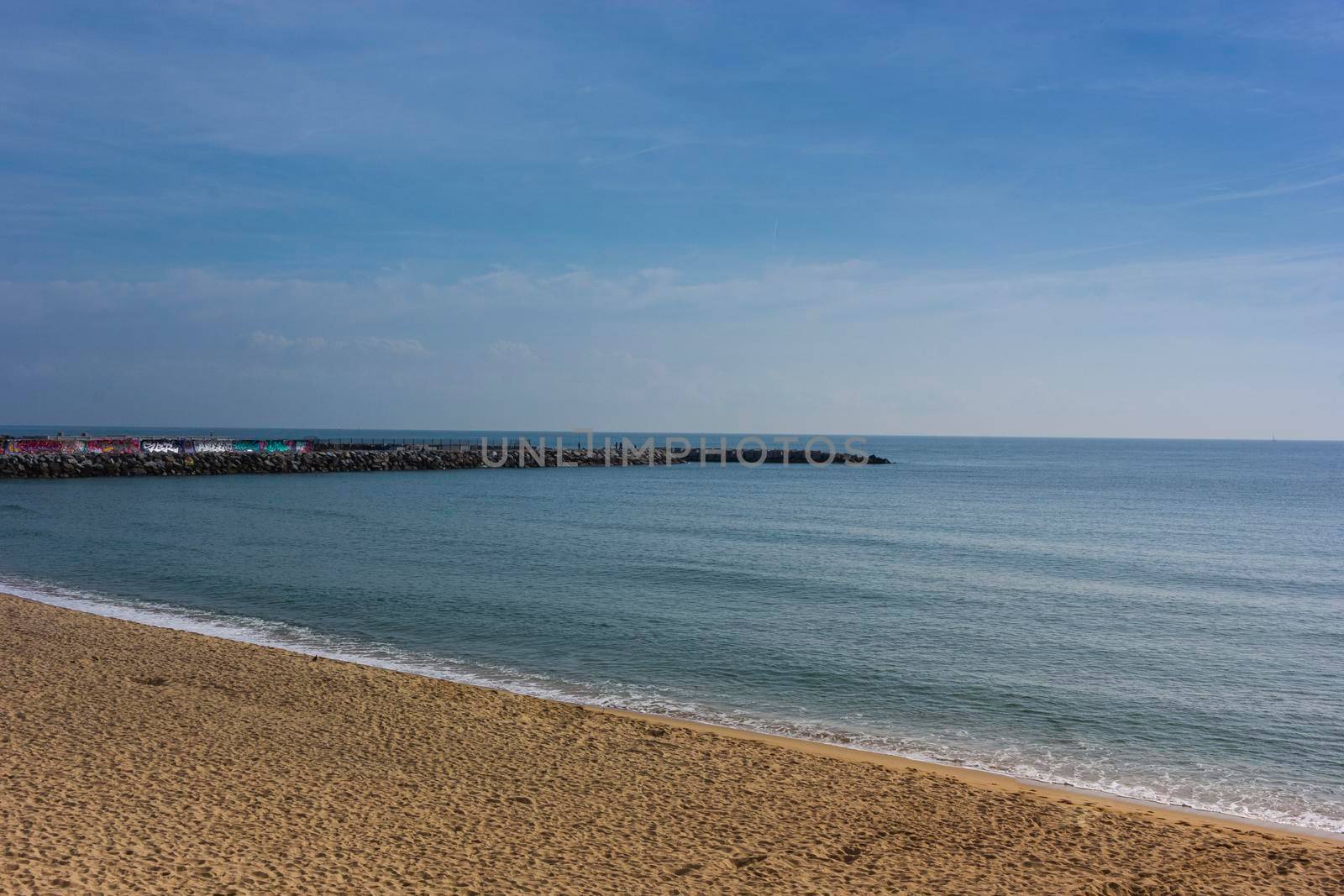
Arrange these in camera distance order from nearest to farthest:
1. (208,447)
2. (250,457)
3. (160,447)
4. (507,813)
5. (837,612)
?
(507,813), (837,612), (160,447), (250,457), (208,447)

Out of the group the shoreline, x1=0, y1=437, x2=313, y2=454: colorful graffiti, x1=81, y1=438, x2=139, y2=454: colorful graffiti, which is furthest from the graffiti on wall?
the shoreline

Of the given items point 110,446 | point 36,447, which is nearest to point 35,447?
point 36,447

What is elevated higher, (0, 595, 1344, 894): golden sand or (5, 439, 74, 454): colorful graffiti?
(5, 439, 74, 454): colorful graffiti

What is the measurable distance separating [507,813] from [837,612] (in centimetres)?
1312

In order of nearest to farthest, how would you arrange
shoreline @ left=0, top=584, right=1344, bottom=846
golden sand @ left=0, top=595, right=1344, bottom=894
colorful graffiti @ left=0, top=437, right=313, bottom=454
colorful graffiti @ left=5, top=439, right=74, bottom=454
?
golden sand @ left=0, top=595, right=1344, bottom=894, shoreline @ left=0, top=584, right=1344, bottom=846, colorful graffiti @ left=5, top=439, right=74, bottom=454, colorful graffiti @ left=0, top=437, right=313, bottom=454

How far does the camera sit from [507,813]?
8992 millimetres

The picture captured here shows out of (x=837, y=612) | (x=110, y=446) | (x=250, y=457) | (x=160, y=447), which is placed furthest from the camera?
(x=250, y=457)

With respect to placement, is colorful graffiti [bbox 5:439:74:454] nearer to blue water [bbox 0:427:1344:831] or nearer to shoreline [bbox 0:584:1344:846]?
blue water [bbox 0:427:1344:831]

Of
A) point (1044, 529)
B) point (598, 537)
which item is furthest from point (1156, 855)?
point (1044, 529)

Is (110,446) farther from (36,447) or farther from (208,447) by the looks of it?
(208,447)

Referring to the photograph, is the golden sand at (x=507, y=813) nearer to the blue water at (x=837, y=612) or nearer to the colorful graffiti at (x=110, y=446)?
the blue water at (x=837, y=612)

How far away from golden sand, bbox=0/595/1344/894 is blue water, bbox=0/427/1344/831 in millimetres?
1911

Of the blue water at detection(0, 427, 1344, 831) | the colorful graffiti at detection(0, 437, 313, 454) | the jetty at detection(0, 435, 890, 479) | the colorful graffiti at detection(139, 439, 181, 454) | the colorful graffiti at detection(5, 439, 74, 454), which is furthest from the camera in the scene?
the colorful graffiti at detection(139, 439, 181, 454)

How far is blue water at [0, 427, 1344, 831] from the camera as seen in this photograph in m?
13.1
